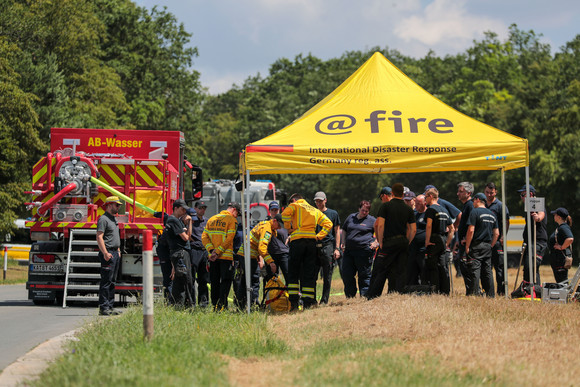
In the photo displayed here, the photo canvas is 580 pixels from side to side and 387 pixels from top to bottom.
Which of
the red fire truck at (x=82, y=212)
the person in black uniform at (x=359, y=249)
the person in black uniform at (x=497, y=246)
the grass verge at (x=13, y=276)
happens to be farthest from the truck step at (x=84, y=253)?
the grass verge at (x=13, y=276)

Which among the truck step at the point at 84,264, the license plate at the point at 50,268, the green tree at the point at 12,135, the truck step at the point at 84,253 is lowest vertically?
the license plate at the point at 50,268

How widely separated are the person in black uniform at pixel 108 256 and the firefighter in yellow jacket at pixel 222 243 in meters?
1.53

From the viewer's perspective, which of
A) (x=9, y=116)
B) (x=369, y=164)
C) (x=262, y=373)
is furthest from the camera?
(x=9, y=116)

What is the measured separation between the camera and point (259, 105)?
2958 inches

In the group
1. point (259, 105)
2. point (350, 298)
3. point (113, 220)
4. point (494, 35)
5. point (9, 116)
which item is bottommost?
point (350, 298)

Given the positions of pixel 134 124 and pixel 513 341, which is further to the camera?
pixel 134 124

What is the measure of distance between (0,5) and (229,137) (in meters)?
49.9

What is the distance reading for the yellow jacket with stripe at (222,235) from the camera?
13648 millimetres

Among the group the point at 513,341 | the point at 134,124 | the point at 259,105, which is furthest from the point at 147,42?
the point at 513,341

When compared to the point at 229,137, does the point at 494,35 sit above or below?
above

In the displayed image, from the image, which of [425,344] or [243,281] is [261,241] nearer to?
[243,281]

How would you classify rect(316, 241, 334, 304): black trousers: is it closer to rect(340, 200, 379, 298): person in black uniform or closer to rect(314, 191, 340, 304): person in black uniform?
rect(314, 191, 340, 304): person in black uniform

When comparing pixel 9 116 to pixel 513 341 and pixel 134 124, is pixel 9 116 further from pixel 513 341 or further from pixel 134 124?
pixel 513 341

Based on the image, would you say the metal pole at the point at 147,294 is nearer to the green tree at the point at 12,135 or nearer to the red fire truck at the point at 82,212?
the red fire truck at the point at 82,212
